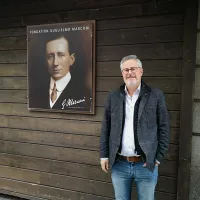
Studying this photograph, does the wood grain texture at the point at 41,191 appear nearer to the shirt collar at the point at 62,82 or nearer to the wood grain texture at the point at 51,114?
the wood grain texture at the point at 51,114

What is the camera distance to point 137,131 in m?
2.12

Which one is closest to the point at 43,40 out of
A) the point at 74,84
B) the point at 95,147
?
the point at 74,84

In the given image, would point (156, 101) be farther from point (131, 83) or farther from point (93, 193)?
point (93, 193)

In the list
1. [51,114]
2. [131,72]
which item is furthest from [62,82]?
[131,72]

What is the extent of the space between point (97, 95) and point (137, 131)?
95 cm

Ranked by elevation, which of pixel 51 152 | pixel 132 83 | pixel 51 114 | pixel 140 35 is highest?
pixel 140 35

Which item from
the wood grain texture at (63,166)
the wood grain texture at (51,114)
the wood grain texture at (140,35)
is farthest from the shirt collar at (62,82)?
the wood grain texture at (63,166)

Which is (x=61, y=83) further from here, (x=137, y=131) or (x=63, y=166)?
(x=137, y=131)

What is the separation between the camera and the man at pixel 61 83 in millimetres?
3004

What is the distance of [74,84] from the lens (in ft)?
9.88

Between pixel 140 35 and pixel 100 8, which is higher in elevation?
pixel 100 8

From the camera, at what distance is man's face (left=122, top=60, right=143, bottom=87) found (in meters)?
2.14

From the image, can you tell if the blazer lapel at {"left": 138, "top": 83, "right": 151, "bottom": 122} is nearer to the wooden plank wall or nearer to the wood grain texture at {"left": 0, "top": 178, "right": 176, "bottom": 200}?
the wooden plank wall

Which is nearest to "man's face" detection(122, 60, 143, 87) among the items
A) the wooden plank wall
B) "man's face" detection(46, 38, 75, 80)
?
the wooden plank wall
